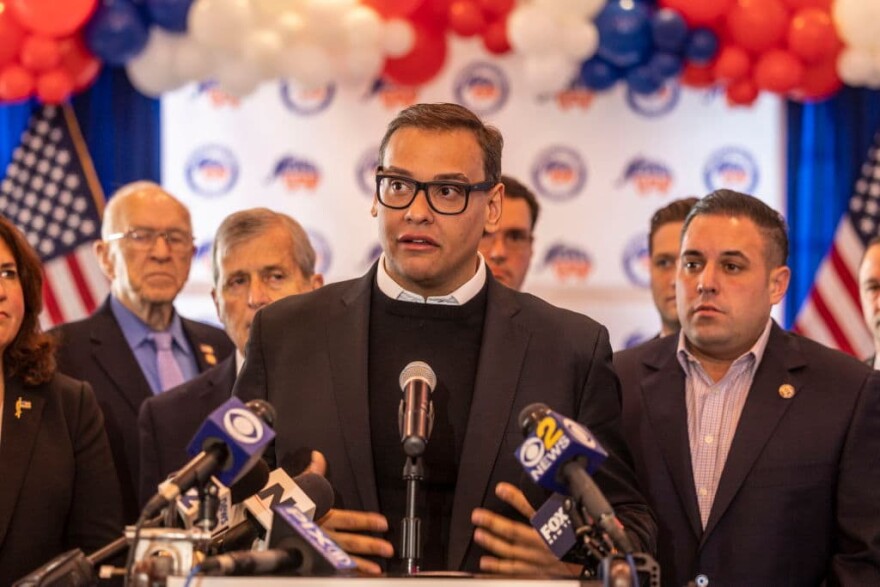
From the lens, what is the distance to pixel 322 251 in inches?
317

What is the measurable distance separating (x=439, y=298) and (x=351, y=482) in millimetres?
521

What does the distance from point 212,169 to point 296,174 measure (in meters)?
0.52

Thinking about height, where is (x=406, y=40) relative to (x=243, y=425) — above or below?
above

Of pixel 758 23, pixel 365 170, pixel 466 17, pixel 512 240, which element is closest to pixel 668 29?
pixel 758 23

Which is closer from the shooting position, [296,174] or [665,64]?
[665,64]

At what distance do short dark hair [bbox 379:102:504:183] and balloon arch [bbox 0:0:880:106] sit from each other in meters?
3.96

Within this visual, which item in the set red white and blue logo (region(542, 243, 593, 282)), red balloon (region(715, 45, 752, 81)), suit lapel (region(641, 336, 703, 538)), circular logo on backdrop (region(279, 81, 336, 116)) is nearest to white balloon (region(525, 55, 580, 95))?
red balloon (region(715, 45, 752, 81))

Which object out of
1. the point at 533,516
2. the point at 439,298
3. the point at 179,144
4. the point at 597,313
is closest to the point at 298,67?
the point at 179,144

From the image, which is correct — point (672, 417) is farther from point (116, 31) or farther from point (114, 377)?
point (116, 31)

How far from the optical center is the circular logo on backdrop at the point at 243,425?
2346mm

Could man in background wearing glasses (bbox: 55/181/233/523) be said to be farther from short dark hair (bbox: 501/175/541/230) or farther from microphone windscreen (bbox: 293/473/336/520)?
microphone windscreen (bbox: 293/473/336/520)

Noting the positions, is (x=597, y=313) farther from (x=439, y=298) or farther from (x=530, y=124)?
(x=439, y=298)

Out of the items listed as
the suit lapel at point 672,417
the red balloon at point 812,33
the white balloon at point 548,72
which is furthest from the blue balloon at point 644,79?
the suit lapel at point 672,417

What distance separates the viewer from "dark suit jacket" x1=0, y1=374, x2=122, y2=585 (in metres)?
3.63
